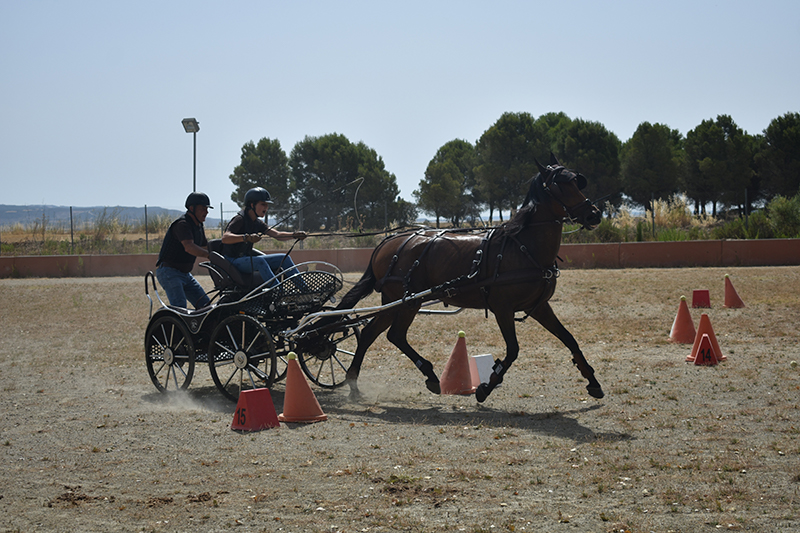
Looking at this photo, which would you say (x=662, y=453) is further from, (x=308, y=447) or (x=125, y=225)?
(x=125, y=225)

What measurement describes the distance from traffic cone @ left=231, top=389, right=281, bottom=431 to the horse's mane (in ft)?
8.95

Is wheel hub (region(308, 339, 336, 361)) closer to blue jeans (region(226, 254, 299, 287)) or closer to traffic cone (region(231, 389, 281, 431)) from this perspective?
Answer: blue jeans (region(226, 254, 299, 287))

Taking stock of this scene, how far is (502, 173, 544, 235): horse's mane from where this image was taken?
21.8ft

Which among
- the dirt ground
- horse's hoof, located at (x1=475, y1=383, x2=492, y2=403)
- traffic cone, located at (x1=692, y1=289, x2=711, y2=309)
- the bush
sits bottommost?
the dirt ground

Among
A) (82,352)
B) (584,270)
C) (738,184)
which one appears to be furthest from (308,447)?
(738,184)

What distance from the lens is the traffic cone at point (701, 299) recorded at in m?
12.6

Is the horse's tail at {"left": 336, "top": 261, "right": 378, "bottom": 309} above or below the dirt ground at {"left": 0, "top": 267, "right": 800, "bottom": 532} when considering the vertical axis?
above

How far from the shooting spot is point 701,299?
41.8 feet

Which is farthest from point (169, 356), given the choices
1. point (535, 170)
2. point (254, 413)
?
point (535, 170)

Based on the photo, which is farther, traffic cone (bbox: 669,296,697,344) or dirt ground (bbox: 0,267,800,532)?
traffic cone (bbox: 669,296,697,344)

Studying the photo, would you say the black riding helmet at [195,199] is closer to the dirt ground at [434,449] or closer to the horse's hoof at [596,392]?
the dirt ground at [434,449]

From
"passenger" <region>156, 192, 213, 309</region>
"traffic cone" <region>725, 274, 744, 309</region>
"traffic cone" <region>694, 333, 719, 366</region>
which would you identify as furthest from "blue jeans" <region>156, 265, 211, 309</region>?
"traffic cone" <region>725, 274, 744, 309</region>

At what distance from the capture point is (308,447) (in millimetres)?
5516

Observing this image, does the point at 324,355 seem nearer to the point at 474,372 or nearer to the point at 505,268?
the point at 474,372
